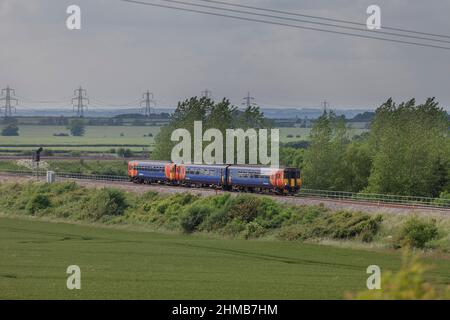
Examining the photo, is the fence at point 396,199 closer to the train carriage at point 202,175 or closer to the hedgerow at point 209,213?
the train carriage at point 202,175

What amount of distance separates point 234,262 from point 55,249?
13743mm

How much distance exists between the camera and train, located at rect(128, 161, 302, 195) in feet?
278

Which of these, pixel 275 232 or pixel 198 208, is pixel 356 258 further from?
pixel 198 208

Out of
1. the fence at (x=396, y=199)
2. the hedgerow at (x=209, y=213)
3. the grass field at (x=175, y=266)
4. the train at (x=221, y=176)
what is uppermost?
the train at (x=221, y=176)

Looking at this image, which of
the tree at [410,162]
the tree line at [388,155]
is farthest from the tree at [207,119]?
the tree at [410,162]

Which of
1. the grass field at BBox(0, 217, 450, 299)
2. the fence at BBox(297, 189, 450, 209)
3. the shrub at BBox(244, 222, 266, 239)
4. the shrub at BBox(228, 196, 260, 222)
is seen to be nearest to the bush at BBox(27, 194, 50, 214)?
the grass field at BBox(0, 217, 450, 299)

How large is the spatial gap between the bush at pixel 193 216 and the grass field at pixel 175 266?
7.12 ft

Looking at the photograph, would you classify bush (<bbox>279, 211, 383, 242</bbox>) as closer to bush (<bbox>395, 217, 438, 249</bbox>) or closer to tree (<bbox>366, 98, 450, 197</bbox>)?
bush (<bbox>395, 217, 438, 249</bbox>)

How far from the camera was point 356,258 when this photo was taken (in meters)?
60.2

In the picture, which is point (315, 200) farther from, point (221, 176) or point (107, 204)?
point (107, 204)

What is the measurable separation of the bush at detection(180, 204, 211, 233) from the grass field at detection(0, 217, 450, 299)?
2170 millimetres

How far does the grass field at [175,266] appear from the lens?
1761 inches

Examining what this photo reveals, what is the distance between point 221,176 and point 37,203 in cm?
1905
